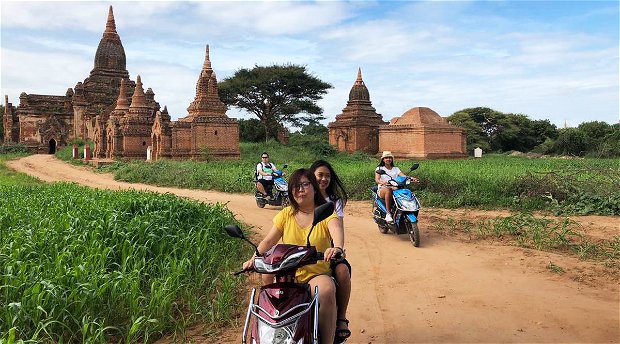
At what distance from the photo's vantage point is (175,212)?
7391 millimetres

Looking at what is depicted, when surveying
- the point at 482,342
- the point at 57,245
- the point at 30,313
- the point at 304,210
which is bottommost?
the point at 482,342

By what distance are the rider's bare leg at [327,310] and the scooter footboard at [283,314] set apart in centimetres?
13

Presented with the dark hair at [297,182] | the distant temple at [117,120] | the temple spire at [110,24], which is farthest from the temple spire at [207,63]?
the dark hair at [297,182]

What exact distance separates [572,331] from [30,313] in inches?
175

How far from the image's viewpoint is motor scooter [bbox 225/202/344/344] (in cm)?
279

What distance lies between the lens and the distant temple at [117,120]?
24.0 meters

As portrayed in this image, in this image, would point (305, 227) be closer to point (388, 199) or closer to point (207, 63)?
point (388, 199)

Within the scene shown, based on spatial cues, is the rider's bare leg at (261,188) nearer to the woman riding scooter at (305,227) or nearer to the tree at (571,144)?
the woman riding scooter at (305,227)

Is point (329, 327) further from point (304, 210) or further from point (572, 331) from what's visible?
point (572, 331)

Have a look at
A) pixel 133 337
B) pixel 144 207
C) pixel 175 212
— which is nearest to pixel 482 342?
pixel 133 337

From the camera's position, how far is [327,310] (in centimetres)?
310

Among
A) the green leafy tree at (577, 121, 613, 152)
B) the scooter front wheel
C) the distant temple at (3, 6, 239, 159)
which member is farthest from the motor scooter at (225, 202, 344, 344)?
the green leafy tree at (577, 121, 613, 152)

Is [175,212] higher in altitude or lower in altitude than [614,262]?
higher

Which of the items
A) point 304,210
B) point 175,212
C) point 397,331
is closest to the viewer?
point 304,210
